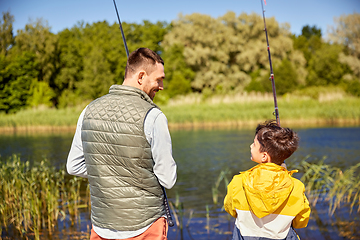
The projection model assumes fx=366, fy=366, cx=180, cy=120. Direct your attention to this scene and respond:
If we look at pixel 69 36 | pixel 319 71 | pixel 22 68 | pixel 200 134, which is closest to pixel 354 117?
pixel 200 134

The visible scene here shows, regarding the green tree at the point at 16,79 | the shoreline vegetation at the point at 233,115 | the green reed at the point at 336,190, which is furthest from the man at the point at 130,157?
the green tree at the point at 16,79

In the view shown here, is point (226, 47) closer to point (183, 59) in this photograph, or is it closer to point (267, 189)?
point (183, 59)

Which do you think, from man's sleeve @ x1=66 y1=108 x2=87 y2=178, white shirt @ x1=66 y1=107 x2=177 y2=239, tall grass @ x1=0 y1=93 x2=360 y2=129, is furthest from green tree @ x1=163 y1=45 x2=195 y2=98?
white shirt @ x1=66 y1=107 x2=177 y2=239

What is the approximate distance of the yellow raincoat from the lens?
1.62 meters

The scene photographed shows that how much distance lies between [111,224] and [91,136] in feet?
1.34

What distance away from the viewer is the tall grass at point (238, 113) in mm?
16828

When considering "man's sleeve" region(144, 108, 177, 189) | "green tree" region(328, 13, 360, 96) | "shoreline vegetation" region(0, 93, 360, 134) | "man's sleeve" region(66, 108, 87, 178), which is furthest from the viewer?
"green tree" region(328, 13, 360, 96)

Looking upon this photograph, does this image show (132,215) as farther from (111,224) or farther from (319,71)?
(319,71)

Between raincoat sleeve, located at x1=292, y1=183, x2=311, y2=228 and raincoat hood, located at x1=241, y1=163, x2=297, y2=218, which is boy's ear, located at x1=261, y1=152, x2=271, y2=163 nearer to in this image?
raincoat hood, located at x1=241, y1=163, x2=297, y2=218

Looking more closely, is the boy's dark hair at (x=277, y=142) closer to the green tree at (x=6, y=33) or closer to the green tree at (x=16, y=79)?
the green tree at (x=16, y=79)

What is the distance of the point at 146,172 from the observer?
1611mm

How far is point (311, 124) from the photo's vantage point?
1680cm

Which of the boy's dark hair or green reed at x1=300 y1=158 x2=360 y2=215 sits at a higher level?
the boy's dark hair

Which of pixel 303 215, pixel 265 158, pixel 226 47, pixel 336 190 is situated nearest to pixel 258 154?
pixel 265 158
